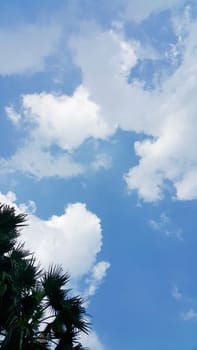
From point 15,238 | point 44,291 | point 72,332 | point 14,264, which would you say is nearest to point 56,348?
point 72,332

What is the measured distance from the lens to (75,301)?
561 inches

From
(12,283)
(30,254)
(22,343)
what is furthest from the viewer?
(30,254)

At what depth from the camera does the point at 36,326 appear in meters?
13.0

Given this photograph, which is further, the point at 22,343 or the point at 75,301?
the point at 75,301

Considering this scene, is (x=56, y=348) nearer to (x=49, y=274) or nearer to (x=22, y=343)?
(x=22, y=343)

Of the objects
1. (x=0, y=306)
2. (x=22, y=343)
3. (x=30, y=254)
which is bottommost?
(x=22, y=343)

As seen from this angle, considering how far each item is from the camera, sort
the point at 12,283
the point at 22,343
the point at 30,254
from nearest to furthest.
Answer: the point at 22,343, the point at 12,283, the point at 30,254

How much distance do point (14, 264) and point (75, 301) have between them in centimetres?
218

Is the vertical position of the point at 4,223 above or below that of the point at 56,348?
above

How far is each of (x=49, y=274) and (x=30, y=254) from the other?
104 centimetres

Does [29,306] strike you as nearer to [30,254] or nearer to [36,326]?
[36,326]

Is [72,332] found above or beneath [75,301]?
beneath

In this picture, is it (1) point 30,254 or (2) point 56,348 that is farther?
(1) point 30,254

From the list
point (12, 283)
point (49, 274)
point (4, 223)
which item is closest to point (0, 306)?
point (12, 283)
